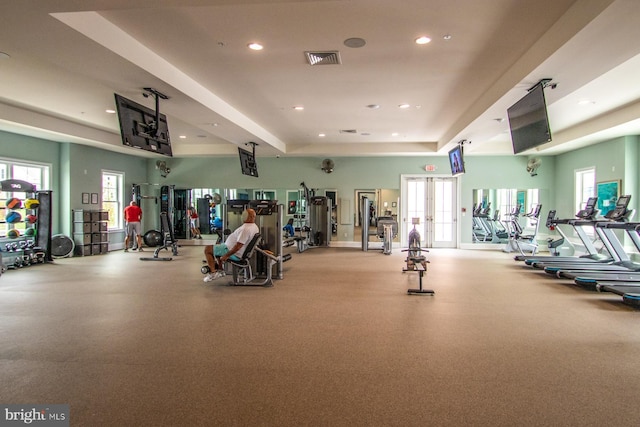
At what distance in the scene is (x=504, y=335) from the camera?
150 inches

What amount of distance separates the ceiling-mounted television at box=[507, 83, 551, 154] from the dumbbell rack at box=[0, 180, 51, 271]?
9.51 m

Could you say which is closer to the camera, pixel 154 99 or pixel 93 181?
pixel 154 99

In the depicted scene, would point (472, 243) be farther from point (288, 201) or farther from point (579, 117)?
point (288, 201)

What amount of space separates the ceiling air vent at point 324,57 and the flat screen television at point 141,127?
2378 mm

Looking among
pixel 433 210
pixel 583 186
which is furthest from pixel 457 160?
pixel 583 186

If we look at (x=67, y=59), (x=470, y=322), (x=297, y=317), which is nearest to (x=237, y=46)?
(x=67, y=59)

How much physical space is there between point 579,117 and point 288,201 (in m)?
8.11

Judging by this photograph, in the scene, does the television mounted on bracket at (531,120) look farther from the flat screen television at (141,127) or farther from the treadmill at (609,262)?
the flat screen television at (141,127)

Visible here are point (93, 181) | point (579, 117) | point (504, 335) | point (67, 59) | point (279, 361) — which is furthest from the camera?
point (93, 181)

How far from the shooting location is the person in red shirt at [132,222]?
1051 cm

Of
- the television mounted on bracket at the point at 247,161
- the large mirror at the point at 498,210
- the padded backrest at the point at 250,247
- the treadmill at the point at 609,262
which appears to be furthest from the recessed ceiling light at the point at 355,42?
the large mirror at the point at 498,210

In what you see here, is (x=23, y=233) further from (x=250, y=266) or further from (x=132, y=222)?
(x=250, y=266)

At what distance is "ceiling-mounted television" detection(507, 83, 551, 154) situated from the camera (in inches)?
176

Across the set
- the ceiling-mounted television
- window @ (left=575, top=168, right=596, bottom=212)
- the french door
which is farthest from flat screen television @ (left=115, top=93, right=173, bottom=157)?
window @ (left=575, top=168, right=596, bottom=212)
